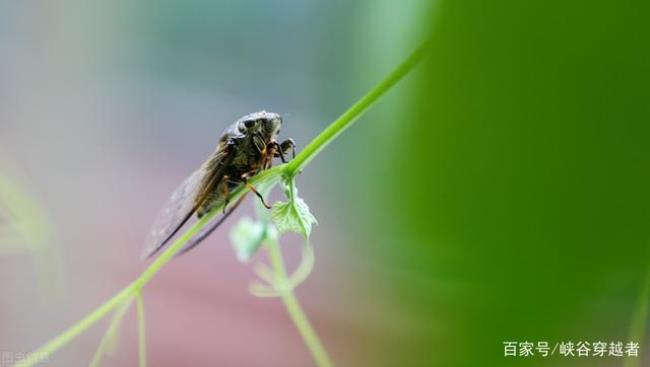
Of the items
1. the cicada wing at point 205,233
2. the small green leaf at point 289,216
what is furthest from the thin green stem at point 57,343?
the small green leaf at point 289,216

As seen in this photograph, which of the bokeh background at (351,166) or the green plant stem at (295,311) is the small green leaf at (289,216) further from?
the green plant stem at (295,311)

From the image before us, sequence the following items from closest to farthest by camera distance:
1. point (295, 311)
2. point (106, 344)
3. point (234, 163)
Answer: point (234, 163) < point (106, 344) < point (295, 311)

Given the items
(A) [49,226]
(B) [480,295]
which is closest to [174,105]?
(A) [49,226]

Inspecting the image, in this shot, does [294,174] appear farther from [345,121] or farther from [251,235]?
[251,235]

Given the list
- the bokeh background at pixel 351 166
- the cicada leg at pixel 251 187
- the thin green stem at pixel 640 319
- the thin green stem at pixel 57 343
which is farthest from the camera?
the thin green stem at pixel 57 343

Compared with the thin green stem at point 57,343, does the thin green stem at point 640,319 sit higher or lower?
higher

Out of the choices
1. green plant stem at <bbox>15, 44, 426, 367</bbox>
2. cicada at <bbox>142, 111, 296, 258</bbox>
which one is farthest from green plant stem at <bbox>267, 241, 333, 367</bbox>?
cicada at <bbox>142, 111, 296, 258</bbox>

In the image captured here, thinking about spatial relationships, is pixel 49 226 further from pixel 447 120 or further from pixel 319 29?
pixel 447 120

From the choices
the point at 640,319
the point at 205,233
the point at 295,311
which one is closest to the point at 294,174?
the point at 205,233
